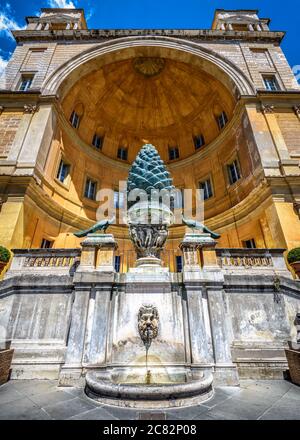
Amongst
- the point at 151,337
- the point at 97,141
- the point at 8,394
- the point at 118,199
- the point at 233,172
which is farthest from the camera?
the point at 97,141

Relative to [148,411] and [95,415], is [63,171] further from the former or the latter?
[148,411]

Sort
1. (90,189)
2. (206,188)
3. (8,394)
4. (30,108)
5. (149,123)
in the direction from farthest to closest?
1. (149,123)
2. (90,189)
3. (206,188)
4. (30,108)
5. (8,394)

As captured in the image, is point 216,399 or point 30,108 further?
point 30,108

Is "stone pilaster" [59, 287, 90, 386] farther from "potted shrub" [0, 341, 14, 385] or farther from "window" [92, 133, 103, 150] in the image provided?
"window" [92, 133, 103, 150]

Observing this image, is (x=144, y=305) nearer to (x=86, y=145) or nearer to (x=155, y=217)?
(x=155, y=217)

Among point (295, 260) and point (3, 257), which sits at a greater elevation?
point (3, 257)

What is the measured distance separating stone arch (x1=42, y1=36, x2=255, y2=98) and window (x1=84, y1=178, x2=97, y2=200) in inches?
251

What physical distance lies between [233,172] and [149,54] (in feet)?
39.6

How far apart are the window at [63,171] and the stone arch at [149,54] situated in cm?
476

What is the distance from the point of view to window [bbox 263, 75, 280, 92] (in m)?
15.9

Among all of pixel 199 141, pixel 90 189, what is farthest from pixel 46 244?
pixel 199 141

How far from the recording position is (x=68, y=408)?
3289 millimetres

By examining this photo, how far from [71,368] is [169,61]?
74.0 ft

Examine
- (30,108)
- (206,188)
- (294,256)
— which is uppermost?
(30,108)
